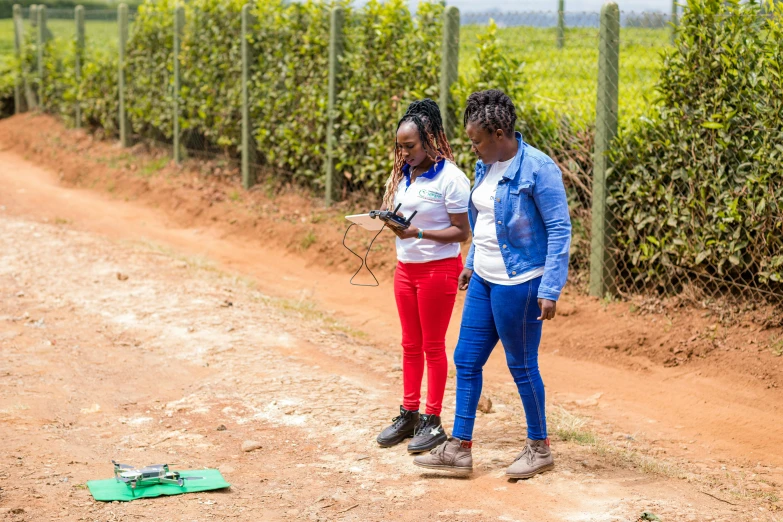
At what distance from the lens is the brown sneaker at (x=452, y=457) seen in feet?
15.2

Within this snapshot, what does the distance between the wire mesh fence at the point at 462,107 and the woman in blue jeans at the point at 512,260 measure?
3095mm

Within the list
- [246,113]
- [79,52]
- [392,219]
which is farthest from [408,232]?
[79,52]

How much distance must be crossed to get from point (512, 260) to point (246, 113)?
28.6 ft

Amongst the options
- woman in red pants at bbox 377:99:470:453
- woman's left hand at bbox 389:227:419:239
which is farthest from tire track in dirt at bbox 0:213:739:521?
woman's left hand at bbox 389:227:419:239

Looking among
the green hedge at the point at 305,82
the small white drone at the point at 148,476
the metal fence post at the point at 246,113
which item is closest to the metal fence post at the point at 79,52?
the green hedge at the point at 305,82

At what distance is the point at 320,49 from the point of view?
11281mm

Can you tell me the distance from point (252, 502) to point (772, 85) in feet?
15.7

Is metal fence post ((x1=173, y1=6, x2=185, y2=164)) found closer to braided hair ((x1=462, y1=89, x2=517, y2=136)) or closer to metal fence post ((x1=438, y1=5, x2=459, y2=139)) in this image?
metal fence post ((x1=438, y1=5, x2=459, y2=139))

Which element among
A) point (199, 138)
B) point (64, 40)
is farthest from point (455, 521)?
point (64, 40)

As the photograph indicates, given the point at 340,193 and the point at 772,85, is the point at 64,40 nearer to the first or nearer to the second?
the point at 340,193

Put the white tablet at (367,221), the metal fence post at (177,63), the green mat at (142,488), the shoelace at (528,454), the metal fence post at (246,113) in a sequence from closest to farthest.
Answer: the green mat at (142,488) < the shoelace at (528,454) < the white tablet at (367,221) < the metal fence post at (246,113) < the metal fence post at (177,63)

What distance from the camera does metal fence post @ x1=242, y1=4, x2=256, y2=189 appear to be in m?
12.3

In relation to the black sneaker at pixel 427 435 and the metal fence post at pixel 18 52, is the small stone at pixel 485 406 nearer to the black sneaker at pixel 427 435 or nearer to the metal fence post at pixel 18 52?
the black sneaker at pixel 427 435

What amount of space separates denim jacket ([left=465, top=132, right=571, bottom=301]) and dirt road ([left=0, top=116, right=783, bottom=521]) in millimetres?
1133
